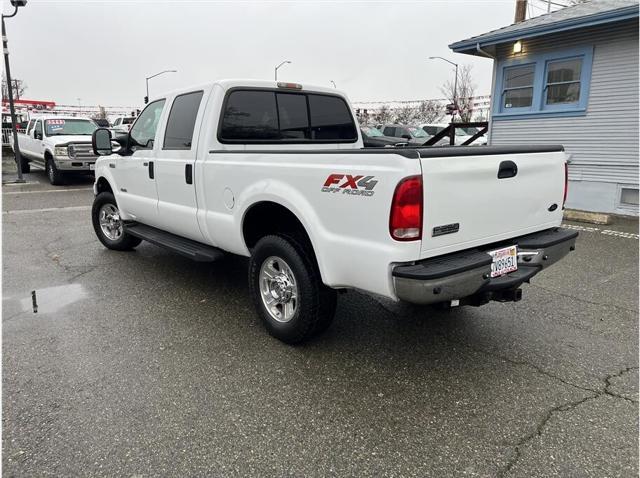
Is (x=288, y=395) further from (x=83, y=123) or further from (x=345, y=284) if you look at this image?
(x=83, y=123)

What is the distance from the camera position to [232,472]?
2.38 metres

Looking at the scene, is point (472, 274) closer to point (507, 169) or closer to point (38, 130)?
point (507, 169)

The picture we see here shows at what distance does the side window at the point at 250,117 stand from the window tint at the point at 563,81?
8296 millimetres

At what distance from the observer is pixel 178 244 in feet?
15.8

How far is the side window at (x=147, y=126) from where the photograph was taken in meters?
5.24

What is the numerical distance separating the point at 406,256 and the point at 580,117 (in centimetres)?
919

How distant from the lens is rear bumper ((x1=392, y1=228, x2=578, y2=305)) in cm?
275

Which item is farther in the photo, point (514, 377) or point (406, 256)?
point (514, 377)

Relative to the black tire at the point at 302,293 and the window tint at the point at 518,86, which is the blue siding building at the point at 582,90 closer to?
the window tint at the point at 518,86

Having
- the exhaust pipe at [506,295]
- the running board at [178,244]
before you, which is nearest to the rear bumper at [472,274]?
the exhaust pipe at [506,295]

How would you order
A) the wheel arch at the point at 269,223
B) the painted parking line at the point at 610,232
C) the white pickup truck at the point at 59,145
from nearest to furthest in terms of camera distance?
1. the wheel arch at the point at 269,223
2. the painted parking line at the point at 610,232
3. the white pickup truck at the point at 59,145

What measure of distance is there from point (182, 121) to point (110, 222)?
262 cm

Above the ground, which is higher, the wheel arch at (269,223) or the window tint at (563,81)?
the window tint at (563,81)

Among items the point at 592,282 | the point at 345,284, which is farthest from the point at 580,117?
the point at 345,284
